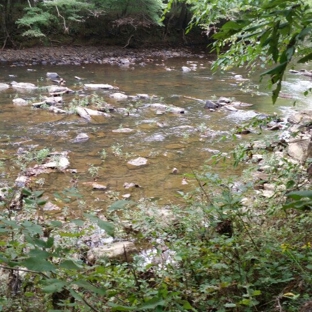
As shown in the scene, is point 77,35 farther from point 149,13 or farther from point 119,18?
point 149,13

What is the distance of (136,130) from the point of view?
6.75 metres

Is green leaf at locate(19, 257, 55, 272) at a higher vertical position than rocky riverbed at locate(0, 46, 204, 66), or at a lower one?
higher

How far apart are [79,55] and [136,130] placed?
960cm

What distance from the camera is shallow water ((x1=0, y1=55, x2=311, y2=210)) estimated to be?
4.65 m

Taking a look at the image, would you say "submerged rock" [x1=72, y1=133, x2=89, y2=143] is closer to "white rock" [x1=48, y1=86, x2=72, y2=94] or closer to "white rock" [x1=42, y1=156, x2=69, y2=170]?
"white rock" [x1=42, y1=156, x2=69, y2=170]

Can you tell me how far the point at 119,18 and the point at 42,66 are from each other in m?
6.47

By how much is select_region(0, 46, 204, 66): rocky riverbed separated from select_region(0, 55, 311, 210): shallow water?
1989mm

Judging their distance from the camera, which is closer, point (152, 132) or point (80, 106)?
point (152, 132)

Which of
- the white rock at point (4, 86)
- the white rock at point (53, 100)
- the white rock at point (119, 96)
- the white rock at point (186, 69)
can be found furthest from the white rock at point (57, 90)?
the white rock at point (186, 69)

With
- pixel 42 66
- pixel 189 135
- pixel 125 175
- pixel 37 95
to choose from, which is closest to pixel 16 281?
pixel 125 175

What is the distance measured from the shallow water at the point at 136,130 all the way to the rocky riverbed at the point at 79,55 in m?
1.99

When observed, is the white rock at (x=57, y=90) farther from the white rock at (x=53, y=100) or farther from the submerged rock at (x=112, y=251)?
the submerged rock at (x=112, y=251)

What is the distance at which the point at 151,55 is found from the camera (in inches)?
658

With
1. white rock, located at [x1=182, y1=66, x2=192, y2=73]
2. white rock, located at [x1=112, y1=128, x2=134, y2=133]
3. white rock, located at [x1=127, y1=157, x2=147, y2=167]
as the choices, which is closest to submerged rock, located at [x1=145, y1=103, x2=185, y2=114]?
white rock, located at [x1=112, y1=128, x2=134, y2=133]
